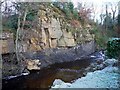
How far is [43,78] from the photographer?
2598 millimetres

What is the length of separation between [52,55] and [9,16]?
1171 mm

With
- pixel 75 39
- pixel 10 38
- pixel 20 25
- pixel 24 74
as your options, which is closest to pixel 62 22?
pixel 75 39

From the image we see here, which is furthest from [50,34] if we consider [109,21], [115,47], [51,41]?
[115,47]

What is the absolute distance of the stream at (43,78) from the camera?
7.60 feet

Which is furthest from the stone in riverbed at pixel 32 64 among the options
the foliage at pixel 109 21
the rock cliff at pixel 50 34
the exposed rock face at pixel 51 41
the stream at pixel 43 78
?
the foliage at pixel 109 21

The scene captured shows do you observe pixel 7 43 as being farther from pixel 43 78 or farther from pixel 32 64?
pixel 43 78

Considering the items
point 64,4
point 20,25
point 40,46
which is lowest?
point 40,46

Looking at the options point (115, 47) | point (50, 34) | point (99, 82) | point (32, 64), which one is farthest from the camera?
point (50, 34)

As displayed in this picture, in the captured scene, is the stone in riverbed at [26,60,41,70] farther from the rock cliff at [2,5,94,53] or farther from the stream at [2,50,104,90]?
the rock cliff at [2,5,94,53]

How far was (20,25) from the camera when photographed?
3.29 metres

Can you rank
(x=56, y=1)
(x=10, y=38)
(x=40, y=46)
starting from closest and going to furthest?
(x=10, y=38)
(x=56, y=1)
(x=40, y=46)

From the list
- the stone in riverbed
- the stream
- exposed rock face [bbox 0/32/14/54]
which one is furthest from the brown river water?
exposed rock face [bbox 0/32/14/54]

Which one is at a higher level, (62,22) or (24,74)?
(62,22)

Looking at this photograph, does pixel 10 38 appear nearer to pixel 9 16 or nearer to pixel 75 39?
pixel 9 16
